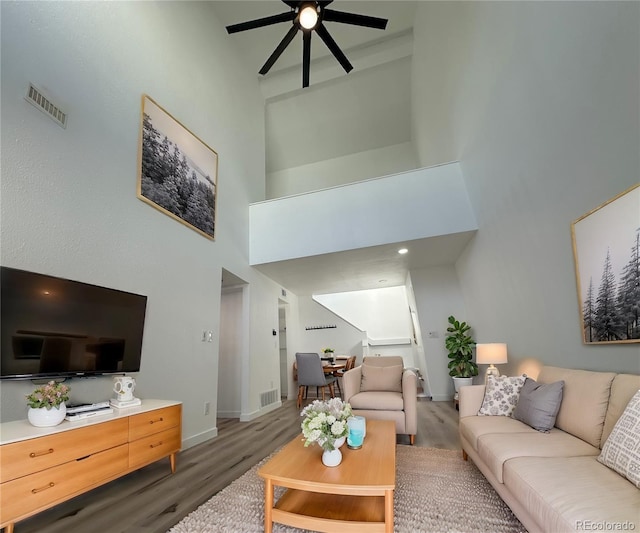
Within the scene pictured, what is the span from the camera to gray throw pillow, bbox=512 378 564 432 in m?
2.16

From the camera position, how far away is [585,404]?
2002 millimetres

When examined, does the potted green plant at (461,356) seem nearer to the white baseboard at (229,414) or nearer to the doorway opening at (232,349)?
the doorway opening at (232,349)

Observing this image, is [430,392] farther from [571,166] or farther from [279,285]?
[571,166]

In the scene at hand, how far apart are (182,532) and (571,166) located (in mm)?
3450

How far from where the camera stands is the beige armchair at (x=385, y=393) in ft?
11.5

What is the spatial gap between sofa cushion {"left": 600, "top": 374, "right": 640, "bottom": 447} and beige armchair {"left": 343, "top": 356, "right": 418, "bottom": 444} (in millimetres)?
1879

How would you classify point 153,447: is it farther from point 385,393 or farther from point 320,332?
point 320,332

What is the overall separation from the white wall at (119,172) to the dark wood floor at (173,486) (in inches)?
21.6

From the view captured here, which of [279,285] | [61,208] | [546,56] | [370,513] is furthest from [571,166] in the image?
[279,285]

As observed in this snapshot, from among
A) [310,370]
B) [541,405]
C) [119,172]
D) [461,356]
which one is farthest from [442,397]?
[119,172]

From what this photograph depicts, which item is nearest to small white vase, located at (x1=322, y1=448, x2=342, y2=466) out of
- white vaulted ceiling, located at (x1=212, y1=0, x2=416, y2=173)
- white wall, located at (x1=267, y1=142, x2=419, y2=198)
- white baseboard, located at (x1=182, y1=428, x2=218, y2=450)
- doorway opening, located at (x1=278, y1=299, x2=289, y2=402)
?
white baseboard, located at (x1=182, y1=428, x2=218, y2=450)

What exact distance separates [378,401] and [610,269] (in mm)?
2524

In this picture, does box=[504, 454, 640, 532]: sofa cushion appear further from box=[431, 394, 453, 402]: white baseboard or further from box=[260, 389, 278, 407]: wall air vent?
box=[431, 394, 453, 402]: white baseboard

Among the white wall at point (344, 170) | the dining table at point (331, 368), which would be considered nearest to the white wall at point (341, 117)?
the white wall at point (344, 170)
